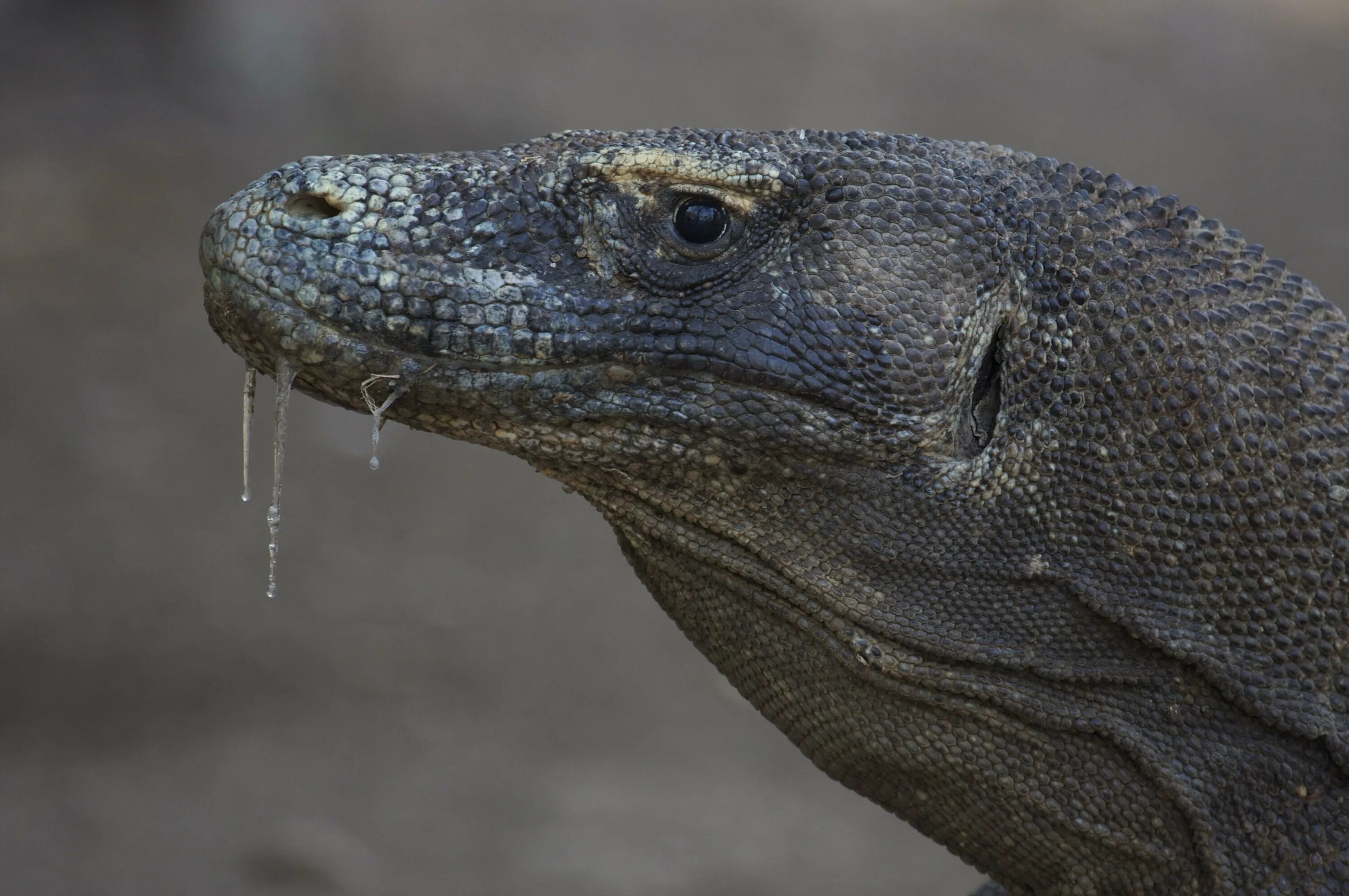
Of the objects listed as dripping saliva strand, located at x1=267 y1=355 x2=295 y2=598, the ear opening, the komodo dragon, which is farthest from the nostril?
the ear opening

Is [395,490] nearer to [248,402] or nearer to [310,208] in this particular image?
[248,402]

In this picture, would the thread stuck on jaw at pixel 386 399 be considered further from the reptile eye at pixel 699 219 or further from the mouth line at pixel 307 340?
the reptile eye at pixel 699 219

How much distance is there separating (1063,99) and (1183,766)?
816 centimetres

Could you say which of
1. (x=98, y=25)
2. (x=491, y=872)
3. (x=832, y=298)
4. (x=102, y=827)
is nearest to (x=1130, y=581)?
(x=832, y=298)

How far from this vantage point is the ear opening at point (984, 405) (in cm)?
290

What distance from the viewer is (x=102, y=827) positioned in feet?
26.2

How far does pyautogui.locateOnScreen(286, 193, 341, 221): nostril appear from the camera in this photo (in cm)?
272

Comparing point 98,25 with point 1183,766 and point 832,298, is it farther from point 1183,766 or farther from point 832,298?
point 1183,766

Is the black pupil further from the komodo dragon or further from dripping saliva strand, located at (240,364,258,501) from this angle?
dripping saliva strand, located at (240,364,258,501)

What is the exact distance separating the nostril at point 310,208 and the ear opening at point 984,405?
4.50 feet

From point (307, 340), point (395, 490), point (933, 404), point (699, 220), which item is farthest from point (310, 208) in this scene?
point (395, 490)

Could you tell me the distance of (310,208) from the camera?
9.02 ft

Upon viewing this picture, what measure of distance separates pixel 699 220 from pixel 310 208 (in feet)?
2.61

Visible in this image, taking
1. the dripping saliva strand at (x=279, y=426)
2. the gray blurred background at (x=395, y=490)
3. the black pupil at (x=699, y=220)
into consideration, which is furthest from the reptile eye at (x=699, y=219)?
the gray blurred background at (x=395, y=490)
